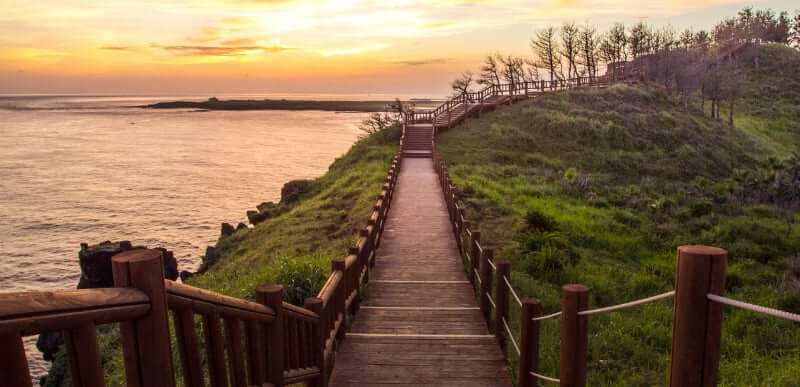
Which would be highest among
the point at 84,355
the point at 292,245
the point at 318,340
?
the point at 84,355

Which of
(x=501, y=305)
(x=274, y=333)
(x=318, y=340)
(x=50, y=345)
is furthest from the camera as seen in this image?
(x=50, y=345)

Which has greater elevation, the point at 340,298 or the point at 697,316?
the point at 697,316

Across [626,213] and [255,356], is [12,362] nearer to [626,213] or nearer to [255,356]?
[255,356]

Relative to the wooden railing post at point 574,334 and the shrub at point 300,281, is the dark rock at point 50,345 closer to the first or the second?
the shrub at point 300,281

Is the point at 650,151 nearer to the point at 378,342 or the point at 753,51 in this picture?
the point at 378,342

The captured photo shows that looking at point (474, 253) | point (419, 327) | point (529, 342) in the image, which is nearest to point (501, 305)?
point (419, 327)

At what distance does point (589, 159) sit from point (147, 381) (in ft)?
111

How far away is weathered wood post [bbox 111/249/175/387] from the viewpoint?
1937 millimetres

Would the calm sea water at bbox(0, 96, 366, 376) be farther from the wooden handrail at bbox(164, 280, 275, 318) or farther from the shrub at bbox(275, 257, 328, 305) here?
the wooden handrail at bbox(164, 280, 275, 318)

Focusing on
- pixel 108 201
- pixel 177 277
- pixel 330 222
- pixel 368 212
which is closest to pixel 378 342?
pixel 368 212

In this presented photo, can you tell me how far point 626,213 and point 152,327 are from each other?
20.1 meters

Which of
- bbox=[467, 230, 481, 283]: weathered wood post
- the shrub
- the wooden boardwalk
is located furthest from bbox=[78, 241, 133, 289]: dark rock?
bbox=[467, 230, 481, 283]: weathered wood post

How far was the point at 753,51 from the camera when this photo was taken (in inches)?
3078

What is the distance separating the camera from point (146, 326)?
6.44ft
